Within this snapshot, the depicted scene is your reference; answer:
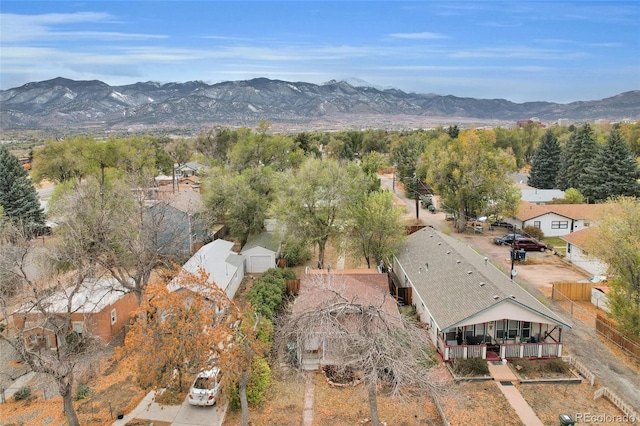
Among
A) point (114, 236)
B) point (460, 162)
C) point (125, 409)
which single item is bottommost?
point (125, 409)

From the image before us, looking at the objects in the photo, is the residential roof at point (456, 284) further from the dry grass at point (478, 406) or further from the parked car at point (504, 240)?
the parked car at point (504, 240)

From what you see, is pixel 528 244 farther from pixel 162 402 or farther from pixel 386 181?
pixel 386 181

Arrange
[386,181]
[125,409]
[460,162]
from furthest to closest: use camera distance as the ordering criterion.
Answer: [386,181] < [460,162] < [125,409]

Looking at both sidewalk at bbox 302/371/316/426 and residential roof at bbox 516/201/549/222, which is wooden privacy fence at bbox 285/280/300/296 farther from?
residential roof at bbox 516/201/549/222

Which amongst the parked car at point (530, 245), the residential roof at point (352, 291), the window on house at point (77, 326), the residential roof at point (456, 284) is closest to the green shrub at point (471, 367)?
the residential roof at point (456, 284)

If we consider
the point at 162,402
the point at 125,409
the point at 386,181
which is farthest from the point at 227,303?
the point at 386,181

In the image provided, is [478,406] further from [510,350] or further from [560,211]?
[560,211]
